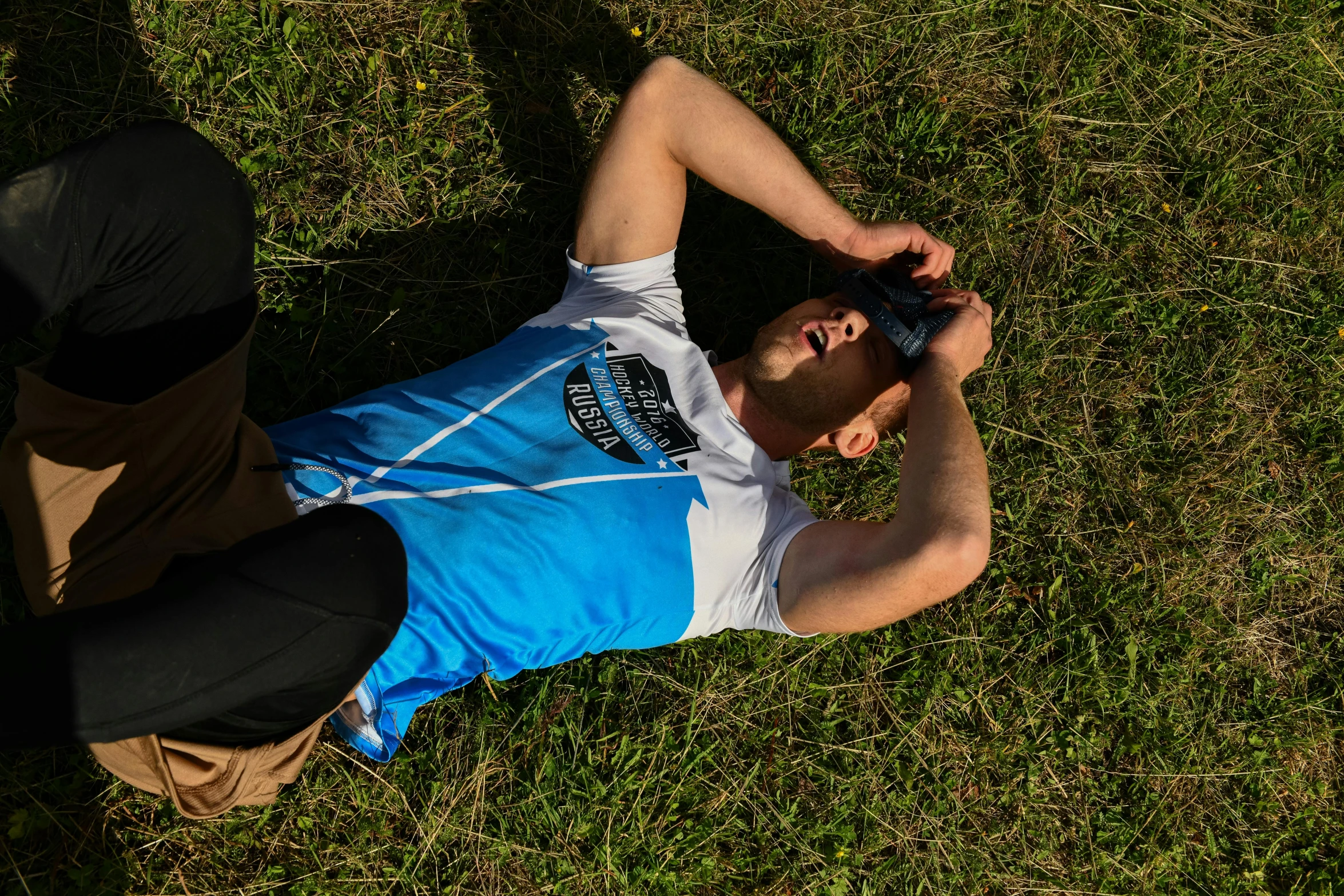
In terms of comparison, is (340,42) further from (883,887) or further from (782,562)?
(883,887)

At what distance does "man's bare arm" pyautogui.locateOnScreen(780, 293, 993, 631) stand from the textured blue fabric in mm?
445

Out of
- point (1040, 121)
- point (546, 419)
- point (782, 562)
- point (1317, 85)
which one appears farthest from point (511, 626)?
point (1317, 85)

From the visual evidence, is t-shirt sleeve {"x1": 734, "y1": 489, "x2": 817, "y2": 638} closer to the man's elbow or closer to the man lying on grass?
the man lying on grass

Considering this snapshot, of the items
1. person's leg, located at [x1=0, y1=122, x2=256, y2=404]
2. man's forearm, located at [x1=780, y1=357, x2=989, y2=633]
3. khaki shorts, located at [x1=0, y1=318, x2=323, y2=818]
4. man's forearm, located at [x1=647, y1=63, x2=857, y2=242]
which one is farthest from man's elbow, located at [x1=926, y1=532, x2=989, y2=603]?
person's leg, located at [x1=0, y1=122, x2=256, y2=404]

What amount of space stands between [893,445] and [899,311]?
95 centimetres

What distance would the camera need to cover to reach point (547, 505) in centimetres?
297

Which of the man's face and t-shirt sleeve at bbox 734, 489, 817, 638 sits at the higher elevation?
the man's face

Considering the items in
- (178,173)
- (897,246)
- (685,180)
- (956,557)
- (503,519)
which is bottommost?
(956,557)

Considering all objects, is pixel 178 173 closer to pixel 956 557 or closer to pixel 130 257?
pixel 130 257

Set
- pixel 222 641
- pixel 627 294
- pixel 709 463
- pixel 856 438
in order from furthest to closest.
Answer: pixel 856 438 < pixel 627 294 < pixel 709 463 < pixel 222 641

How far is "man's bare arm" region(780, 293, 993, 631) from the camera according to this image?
2.90 metres

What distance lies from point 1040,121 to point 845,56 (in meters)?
1.09

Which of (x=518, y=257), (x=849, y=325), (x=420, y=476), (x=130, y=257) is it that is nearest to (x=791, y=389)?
(x=849, y=325)

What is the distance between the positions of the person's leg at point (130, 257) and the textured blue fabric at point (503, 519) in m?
0.55
